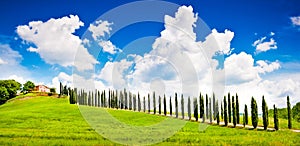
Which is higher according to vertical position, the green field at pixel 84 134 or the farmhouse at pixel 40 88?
the farmhouse at pixel 40 88

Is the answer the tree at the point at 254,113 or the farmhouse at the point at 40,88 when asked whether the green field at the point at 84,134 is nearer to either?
the tree at the point at 254,113

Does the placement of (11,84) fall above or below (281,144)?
above

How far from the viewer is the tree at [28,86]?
155 metres

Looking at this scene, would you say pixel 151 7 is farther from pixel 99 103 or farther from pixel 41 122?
pixel 99 103

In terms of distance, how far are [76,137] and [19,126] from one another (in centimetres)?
1966

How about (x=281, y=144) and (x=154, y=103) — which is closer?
(x=281, y=144)

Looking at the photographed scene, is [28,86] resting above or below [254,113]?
above

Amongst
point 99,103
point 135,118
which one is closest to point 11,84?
point 99,103

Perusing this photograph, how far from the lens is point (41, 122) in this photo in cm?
5716

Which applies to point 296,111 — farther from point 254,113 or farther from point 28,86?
point 28,86

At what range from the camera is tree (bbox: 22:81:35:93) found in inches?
6091

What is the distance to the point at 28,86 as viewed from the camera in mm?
156875

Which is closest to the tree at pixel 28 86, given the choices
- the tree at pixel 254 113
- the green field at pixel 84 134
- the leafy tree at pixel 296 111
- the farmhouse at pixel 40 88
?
the farmhouse at pixel 40 88

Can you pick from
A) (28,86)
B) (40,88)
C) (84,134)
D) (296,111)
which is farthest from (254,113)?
(40,88)
